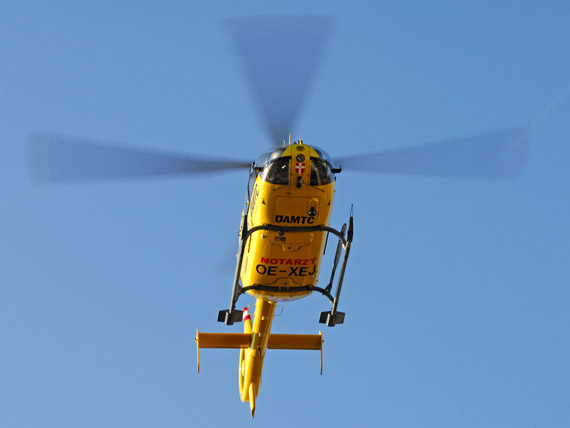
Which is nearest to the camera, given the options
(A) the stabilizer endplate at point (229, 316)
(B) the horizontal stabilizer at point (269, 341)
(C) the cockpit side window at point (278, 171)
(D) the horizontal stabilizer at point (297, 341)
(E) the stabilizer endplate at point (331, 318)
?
(C) the cockpit side window at point (278, 171)

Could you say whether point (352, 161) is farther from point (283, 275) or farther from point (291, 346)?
point (291, 346)

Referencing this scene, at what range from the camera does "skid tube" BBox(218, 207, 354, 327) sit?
23.1 metres

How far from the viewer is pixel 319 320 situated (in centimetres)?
2595

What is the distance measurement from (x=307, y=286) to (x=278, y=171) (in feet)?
13.1

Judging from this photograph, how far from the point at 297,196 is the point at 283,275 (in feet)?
9.45

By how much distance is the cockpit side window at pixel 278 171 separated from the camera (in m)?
22.2

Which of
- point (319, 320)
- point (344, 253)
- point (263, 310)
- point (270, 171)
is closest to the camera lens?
point (270, 171)

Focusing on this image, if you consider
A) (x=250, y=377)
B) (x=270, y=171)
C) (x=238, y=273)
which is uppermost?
(x=270, y=171)

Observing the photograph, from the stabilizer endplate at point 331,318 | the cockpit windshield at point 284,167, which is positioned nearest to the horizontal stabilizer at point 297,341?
the stabilizer endplate at point 331,318

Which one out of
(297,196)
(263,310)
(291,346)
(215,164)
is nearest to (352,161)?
(297,196)

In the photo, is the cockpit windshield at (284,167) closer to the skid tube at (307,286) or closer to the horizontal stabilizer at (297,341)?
the skid tube at (307,286)

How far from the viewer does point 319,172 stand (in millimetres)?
22375

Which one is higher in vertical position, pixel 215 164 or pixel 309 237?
pixel 215 164

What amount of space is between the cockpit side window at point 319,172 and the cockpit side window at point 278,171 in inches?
23.9
